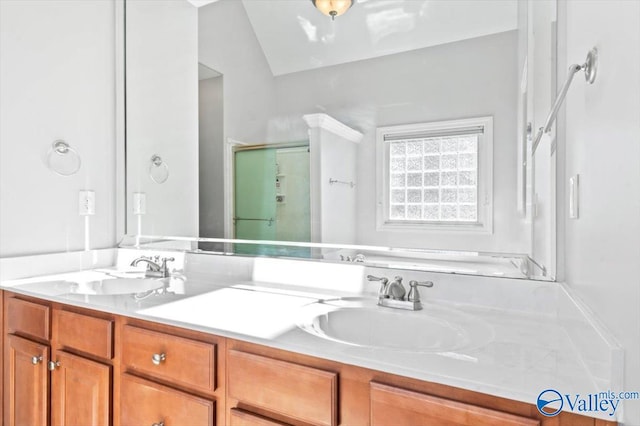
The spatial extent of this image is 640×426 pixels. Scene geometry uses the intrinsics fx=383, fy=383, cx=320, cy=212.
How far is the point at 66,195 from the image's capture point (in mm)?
1812

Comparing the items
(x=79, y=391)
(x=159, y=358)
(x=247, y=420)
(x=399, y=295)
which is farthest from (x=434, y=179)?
(x=79, y=391)

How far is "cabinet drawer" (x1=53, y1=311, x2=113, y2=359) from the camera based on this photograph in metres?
1.21

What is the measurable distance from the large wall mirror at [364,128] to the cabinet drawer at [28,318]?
0.66 meters

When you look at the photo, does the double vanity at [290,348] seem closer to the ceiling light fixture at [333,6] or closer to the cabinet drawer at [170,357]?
the cabinet drawer at [170,357]

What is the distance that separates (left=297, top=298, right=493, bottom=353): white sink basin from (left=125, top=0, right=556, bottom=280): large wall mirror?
0.25 metres

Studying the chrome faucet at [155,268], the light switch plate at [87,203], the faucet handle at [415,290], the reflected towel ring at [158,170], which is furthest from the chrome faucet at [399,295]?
the light switch plate at [87,203]

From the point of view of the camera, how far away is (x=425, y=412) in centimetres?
74

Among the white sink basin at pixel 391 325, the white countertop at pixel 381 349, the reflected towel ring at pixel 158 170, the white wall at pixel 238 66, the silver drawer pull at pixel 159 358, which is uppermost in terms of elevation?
the white wall at pixel 238 66

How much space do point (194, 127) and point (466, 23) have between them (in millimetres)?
1284

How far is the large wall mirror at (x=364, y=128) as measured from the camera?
1.20 meters

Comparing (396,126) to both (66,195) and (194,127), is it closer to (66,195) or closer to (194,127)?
(194,127)

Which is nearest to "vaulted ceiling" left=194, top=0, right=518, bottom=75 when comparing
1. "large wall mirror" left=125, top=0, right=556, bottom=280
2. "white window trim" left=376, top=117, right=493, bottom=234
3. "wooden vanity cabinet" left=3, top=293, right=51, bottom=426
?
"large wall mirror" left=125, top=0, right=556, bottom=280

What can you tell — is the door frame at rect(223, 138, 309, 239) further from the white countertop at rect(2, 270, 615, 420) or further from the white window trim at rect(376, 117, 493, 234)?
the white window trim at rect(376, 117, 493, 234)

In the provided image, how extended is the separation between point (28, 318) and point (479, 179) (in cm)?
171
